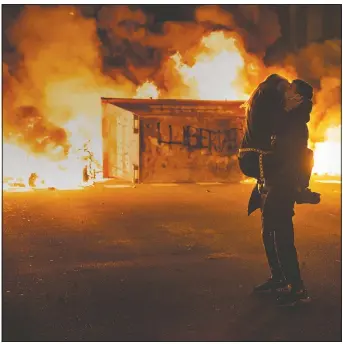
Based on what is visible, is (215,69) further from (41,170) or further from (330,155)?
(41,170)

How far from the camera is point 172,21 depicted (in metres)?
15.2

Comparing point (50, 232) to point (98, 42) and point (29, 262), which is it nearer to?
point (29, 262)

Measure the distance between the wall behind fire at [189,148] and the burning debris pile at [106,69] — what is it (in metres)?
2.14

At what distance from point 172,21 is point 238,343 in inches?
524

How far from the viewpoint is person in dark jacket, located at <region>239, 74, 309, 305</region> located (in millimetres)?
4023

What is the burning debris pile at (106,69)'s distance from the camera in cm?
1443

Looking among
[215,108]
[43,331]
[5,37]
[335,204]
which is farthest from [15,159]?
[43,331]

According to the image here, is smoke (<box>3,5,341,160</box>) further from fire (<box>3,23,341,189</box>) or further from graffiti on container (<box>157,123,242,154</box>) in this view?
graffiti on container (<box>157,123,242,154</box>)

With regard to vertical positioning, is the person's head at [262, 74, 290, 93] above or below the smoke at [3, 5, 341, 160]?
below

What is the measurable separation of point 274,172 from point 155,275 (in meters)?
1.76

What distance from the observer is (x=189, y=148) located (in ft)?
43.8

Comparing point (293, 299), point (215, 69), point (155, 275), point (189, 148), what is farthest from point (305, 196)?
point (215, 69)

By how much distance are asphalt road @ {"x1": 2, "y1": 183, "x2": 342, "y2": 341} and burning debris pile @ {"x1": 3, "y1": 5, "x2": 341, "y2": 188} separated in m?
5.45

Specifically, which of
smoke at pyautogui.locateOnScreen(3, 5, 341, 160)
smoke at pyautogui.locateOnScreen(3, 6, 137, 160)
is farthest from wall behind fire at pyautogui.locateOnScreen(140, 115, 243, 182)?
smoke at pyautogui.locateOnScreen(3, 6, 137, 160)
